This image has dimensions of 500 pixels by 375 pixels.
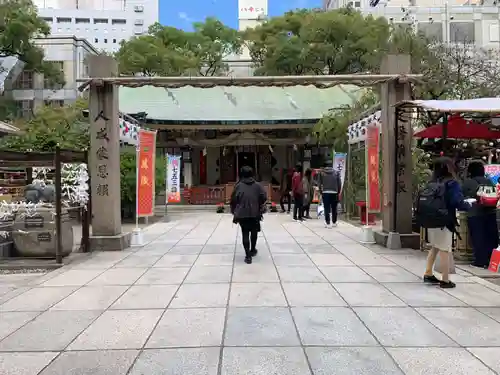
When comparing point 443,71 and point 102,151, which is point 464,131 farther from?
point 443,71

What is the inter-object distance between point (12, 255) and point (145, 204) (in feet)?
10.9

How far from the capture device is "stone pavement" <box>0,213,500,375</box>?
3.97 meters

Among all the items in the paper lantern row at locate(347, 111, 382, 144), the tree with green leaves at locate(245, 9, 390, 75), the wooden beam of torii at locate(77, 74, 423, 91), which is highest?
the tree with green leaves at locate(245, 9, 390, 75)

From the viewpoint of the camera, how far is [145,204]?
458 inches

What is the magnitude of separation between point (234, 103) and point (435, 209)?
1862 centimetres

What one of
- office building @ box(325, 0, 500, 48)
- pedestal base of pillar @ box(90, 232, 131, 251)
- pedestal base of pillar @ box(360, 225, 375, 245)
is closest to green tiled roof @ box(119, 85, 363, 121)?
pedestal base of pillar @ box(360, 225, 375, 245)

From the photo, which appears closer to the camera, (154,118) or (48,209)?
(48,209)

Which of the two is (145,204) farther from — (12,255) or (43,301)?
(43,301)

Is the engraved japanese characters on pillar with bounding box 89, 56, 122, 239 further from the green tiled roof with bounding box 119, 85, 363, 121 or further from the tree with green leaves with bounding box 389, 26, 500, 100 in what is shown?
the green tiled roof with bounding box 119, 85, 363, 121

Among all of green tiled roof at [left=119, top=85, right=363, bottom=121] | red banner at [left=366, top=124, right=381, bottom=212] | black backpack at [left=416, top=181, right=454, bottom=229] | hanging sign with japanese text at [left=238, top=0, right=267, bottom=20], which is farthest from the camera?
hanging sign with japanese text at [left=238, top=0, right=267, bottom=20]

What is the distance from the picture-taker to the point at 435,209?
619cm

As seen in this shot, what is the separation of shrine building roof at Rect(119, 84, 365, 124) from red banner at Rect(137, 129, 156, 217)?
9.87 m

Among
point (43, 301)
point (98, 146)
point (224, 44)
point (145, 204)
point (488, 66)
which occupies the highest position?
point (224, 44)

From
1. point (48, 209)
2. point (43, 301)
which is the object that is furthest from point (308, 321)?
point (48, 209)
